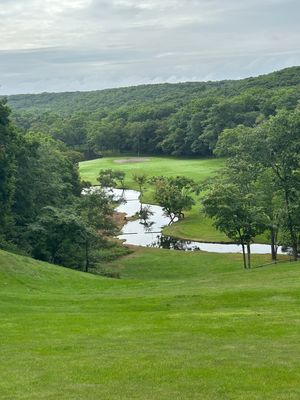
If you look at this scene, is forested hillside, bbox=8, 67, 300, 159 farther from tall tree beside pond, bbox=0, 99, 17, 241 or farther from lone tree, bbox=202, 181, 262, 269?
tall tree beside pond, bbox=0, 99, 17, 241

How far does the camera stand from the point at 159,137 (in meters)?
164

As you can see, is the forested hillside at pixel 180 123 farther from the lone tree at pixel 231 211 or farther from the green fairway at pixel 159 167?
the lone tree at pixel 231 211

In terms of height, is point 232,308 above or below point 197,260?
above

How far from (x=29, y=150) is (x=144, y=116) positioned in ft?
405

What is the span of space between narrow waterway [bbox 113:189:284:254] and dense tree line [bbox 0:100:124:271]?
37.8 feet

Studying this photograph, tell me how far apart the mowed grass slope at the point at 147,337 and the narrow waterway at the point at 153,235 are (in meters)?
28.2

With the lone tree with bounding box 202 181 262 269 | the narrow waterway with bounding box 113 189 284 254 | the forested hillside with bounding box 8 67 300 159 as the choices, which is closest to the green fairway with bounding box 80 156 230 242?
the narrow waterway with bounding box 113 189 284 254

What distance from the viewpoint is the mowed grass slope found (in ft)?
47.8

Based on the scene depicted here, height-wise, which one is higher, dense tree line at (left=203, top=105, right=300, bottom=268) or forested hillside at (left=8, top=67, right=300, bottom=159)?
forested hillside at (left=8, top=67, right=300, bottom=159)

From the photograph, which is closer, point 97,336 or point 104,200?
point 97,336

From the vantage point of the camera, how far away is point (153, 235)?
76062 mm

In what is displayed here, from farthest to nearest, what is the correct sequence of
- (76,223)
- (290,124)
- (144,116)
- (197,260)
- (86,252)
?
(144,116) → (197,260) → (86,252) → (76,223) → (290,124)

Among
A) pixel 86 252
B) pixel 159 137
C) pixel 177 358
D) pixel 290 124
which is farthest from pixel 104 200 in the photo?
pixel 159 137

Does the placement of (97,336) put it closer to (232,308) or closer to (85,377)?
(85,377)
